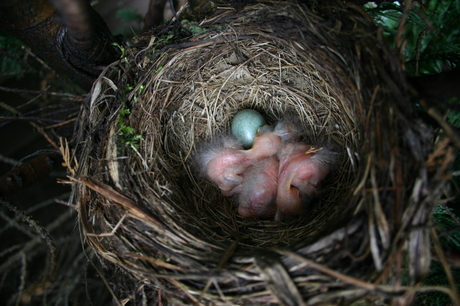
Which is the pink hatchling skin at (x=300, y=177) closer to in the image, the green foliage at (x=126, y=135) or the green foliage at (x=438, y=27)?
the green foliage at (x=438, y=27)

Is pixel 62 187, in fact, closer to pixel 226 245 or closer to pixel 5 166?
pixel 5 166

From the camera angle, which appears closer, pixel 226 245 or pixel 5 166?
pixel 226 245

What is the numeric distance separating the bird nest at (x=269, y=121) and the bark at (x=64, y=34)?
→ 4.7 inches

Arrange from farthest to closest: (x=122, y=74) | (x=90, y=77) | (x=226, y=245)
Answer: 1. (x=90, y=77)
2. (x=122, y=74)
3. (x=226, y=245)

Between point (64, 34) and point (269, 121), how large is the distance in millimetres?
1011

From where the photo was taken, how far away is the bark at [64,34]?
1109mm

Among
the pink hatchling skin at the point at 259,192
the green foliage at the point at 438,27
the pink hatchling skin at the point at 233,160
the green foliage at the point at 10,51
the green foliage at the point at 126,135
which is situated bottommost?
the pink hatchling skin at the point at 259,192

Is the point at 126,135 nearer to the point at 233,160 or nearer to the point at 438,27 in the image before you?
the point at 233,160

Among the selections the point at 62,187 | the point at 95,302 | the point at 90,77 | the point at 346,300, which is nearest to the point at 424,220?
the point at 346,300

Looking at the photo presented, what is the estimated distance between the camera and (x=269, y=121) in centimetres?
164

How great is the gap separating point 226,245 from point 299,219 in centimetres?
45

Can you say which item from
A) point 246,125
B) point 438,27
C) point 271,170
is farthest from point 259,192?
point 438,27

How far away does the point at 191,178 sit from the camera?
1433mm

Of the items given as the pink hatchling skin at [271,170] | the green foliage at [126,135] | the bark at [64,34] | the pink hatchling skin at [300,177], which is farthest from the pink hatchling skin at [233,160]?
the bark at [64,34]
